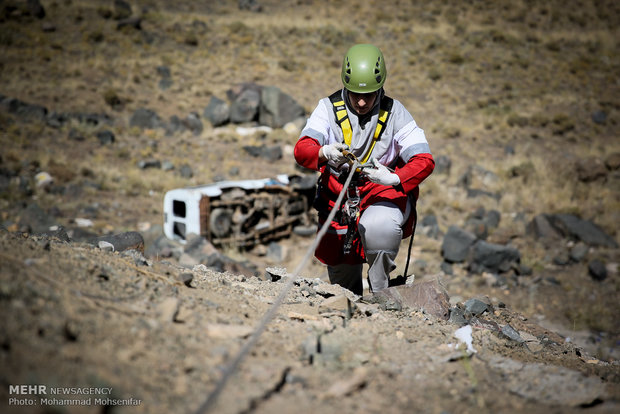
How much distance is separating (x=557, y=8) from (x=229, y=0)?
79.3 ft

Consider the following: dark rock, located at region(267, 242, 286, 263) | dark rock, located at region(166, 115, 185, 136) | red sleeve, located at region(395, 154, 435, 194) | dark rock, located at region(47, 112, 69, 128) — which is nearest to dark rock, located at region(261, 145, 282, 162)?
dark rock, located at region(166, 115, 185, 136)

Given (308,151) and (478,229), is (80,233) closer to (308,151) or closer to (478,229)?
(308,151)

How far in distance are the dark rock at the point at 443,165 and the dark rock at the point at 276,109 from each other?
18.9ft

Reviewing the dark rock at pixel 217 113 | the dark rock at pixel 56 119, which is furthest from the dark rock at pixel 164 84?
the dark rock at pixel 56 119

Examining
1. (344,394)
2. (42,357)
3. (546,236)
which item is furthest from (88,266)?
(546,236)

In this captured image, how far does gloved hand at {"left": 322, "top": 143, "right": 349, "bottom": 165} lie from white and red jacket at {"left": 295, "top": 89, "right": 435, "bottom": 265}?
0.12 meters

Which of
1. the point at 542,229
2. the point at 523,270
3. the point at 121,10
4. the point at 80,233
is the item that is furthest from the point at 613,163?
the point at 121,10

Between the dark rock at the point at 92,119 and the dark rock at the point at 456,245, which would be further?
the dark rock at the point at 92,119

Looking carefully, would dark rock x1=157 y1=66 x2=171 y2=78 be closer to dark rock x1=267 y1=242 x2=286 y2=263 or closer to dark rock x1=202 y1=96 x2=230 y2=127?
dark rock x1=202 y1=96 x2=230 y2=127

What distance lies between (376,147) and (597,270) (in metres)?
7.21

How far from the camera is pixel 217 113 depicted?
60.6 feet

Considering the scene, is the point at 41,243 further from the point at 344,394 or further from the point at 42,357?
the point at 344,394

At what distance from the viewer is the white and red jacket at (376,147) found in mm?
4195

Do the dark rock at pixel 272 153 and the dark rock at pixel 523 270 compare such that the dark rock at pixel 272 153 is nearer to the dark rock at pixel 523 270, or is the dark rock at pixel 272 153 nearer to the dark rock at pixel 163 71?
the dark rock at pixel 523 270
